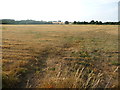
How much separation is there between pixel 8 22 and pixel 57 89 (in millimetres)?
91960

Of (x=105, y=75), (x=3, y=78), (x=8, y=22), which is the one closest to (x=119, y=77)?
(x=105, y=75)

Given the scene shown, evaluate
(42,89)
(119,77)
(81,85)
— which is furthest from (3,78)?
(119,77)

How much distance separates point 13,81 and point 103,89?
3221mm

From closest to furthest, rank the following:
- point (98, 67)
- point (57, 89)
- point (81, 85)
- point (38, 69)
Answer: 1. point (57, 89)
2. point (81, 85)
3. point (38, 69)
4. point (98, 67)

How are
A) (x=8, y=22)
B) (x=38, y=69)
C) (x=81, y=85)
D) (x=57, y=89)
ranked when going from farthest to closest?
(x=8, y=22) → (x=38, y=69) → (x=81, y=85) → (x=57, y=89)

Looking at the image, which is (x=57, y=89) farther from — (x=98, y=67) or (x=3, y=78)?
(x=98, y=67)

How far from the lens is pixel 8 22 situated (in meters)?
85.4

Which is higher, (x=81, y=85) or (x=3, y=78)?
(x=3, y=78)

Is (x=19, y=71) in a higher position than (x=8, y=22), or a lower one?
lower

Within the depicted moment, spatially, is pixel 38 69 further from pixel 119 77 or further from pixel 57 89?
pixel 119 77

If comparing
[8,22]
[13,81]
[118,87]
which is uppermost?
[8,22]

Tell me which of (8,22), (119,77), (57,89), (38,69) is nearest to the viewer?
(57,89)

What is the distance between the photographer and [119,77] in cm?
499

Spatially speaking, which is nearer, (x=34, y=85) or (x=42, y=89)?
(x=42, y=89)
